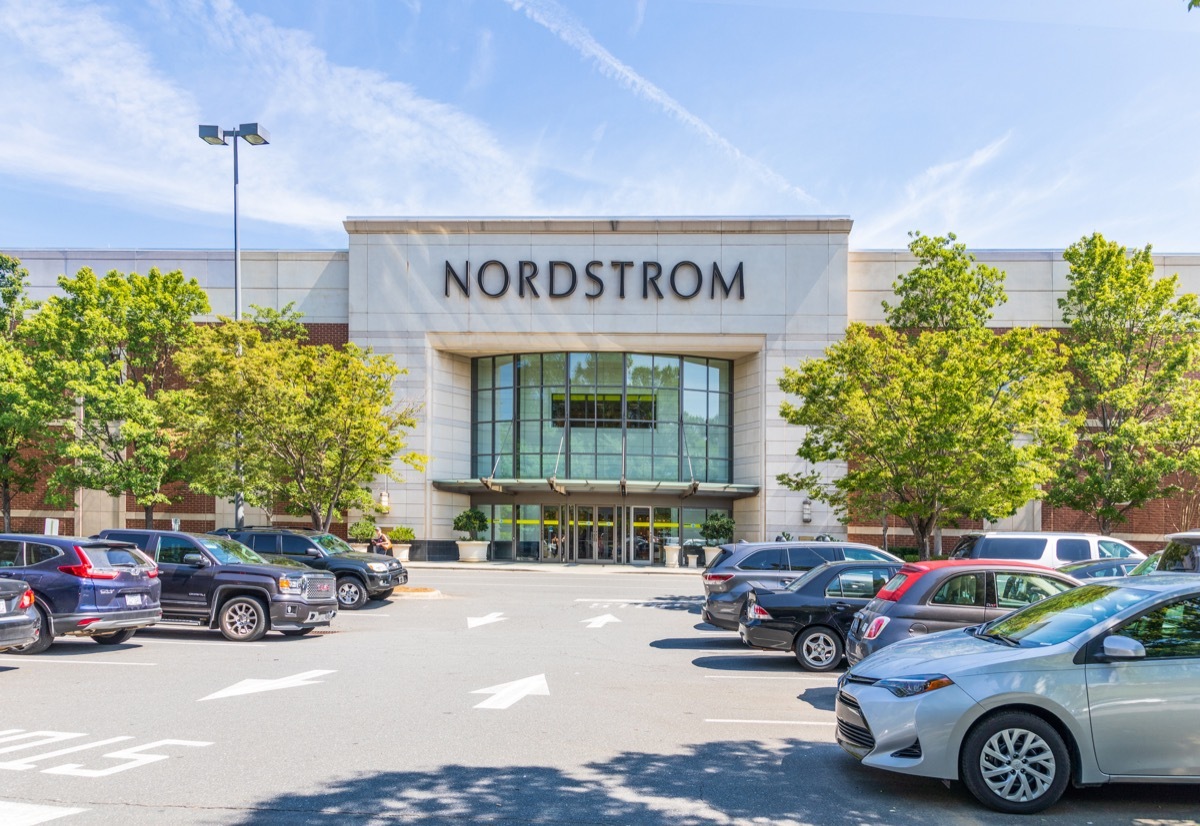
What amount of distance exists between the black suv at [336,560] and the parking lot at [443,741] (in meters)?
5.56

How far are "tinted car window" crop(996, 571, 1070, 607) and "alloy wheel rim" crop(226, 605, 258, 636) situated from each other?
10.7 metres

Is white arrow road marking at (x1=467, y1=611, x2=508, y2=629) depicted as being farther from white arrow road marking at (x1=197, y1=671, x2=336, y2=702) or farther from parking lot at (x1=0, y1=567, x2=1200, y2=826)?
white arrow road marking at (x1=197, y1=671, x2=336, y2=702)

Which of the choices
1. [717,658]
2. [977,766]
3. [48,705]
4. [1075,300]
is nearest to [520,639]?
[717,658]

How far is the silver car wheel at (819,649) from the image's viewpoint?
41.7ft

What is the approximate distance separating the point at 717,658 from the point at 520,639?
364cm

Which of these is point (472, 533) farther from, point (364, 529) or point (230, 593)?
point (230, 593)

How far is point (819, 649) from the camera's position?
502 inches

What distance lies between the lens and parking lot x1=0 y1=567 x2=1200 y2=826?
6.39m

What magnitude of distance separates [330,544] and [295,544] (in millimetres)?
930

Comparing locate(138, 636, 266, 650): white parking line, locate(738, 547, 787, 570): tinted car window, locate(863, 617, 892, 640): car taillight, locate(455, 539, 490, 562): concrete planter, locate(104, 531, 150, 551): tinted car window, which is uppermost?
locate(104, 531, 150, 551): tinted car window

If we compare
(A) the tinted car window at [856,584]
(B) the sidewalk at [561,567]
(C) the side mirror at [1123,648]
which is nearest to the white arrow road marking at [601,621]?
(A) the tinted car window at [856,584]

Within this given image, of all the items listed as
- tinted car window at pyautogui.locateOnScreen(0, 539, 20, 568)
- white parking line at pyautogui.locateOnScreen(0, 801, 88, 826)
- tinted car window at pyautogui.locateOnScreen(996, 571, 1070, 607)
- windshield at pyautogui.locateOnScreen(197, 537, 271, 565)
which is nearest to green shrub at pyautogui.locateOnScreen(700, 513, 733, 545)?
windshield at pyautogui.locateOnScreen(197, 537, 271, 565)

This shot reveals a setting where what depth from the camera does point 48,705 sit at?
383 inches

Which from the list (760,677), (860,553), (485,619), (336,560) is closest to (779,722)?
(760,677)
